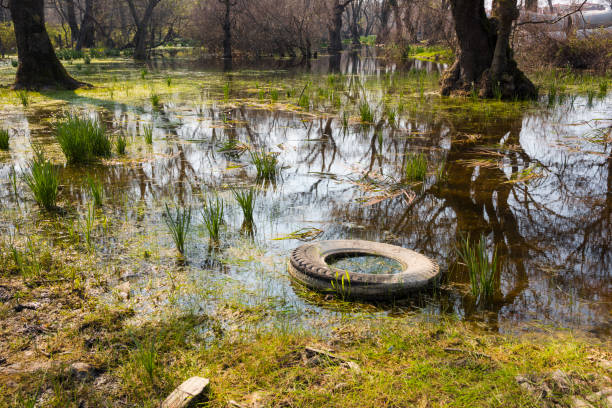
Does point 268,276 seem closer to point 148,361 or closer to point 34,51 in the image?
point 148,361

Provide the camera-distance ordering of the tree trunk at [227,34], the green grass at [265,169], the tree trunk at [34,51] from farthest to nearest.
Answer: the tree trunk at [227,34], the tree trunk at [34,51], the green grass at [265,169]

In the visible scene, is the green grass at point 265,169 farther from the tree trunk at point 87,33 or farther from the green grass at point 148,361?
the tree trunk at point 87,33

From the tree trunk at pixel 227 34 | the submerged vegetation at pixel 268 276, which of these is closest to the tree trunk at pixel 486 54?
the submerged vegetation at pixel 268 276

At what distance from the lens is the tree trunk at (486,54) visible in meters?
9.55

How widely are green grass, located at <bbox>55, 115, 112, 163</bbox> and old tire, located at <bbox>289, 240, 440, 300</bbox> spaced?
11.8ft

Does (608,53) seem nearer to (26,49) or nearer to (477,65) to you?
(477,65)

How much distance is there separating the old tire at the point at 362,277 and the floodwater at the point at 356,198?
0.29 ft

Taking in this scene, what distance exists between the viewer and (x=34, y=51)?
35.7 ft

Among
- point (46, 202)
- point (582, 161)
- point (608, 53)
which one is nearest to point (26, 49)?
point (46, 202)

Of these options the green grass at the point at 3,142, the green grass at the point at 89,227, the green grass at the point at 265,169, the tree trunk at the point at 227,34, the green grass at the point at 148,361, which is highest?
the tree trunk at the point at 227,34

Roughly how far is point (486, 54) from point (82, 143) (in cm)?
850

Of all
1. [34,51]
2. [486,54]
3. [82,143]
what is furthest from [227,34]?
[82,143]

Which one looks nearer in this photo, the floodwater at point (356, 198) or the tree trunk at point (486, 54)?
the floodwater at point (356, 198)

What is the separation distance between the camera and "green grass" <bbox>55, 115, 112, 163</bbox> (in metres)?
5.48
